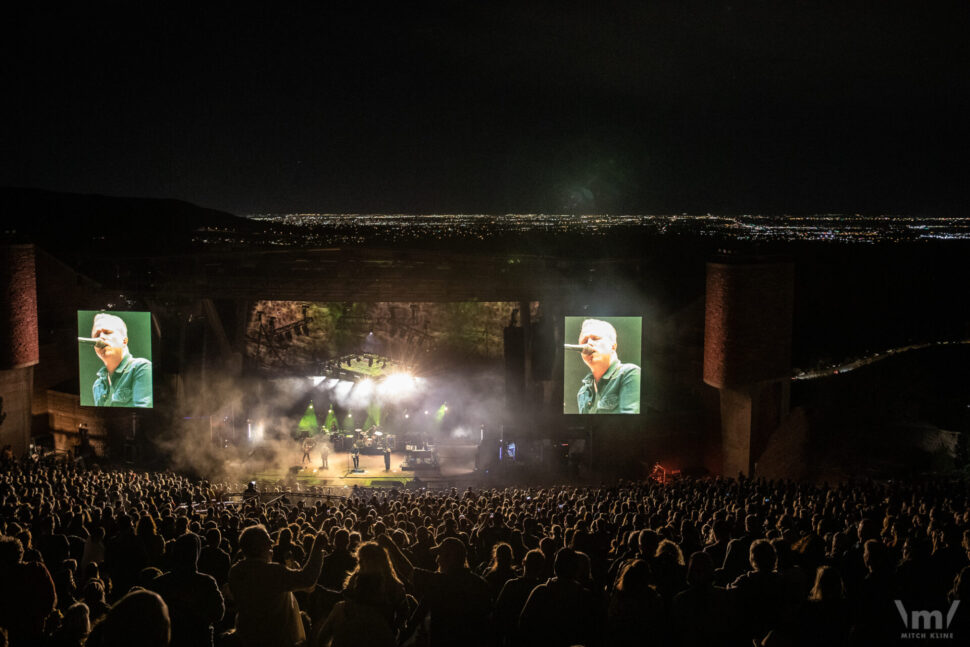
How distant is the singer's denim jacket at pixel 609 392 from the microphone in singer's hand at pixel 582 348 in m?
0.66

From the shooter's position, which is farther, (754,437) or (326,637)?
(754,437)

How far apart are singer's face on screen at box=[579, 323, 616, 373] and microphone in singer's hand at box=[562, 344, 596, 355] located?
0.13 feet

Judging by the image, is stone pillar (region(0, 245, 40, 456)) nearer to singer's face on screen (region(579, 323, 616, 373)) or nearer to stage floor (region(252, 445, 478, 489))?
stage floor (region(252, 445, 478, 489))

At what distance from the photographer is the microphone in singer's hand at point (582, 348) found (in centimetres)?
2003

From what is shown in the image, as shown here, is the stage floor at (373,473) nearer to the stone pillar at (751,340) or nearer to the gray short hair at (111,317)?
the gray short hair at (111,317)

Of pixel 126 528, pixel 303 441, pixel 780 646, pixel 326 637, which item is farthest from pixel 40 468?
pixel 780 646

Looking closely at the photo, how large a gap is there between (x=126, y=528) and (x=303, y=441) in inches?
746

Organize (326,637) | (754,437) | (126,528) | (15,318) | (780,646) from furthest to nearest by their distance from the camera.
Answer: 1. (15,318)
2. (754,437)
3. (126,528)
4. (780,646)
5. (326,637)

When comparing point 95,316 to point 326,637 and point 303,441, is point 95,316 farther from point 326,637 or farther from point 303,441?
point 326,637

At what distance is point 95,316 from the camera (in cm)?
2147

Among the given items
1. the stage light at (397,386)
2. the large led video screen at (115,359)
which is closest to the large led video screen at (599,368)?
the stage light at (397,386)

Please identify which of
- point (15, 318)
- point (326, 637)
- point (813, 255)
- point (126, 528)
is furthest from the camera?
point (813, 255)

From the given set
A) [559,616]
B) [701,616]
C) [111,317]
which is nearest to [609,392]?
[111,317]

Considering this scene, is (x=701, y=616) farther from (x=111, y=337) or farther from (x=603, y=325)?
(x=111, y=337)
